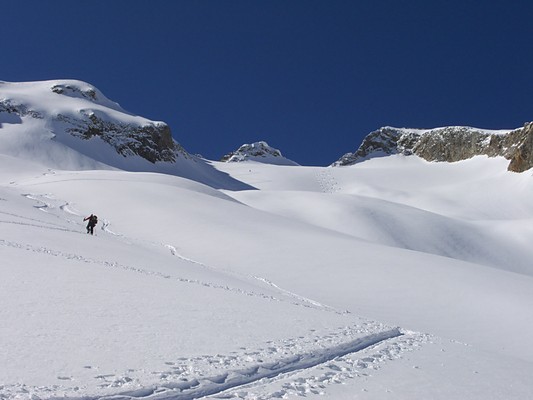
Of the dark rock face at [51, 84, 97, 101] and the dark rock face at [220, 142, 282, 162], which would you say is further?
the dark rock face at [220, 142, 282, 162]

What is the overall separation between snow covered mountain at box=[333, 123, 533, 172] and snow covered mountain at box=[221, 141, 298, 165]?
20.8 m

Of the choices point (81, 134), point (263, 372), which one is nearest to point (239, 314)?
point (263, 372)

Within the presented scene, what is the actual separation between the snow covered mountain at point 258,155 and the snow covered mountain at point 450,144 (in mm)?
20796

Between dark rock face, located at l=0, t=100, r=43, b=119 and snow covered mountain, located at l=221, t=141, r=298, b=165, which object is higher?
snow covered mountain, located at l=221, t=141, r=298, b=165

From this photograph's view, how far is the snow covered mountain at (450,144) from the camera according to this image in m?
99.7

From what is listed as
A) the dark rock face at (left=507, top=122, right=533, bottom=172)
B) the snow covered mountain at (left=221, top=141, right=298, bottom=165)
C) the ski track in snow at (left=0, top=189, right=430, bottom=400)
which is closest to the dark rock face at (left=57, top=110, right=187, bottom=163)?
the snow covered mountain at (left=221, top=141, right=298, bottom=165)

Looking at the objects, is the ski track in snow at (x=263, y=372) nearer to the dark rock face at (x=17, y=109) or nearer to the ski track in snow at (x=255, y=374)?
the ski track in snow at (x=255, y=374)

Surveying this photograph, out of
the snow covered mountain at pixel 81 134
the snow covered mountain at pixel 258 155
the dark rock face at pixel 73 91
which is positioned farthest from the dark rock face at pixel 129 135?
the snow covered mountain at pixel 258 155

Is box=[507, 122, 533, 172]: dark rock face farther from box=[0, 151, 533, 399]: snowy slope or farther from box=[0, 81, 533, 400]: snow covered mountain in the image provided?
box=[0, 151, 533, 399]: snowy slope

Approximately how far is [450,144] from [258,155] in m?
64.1

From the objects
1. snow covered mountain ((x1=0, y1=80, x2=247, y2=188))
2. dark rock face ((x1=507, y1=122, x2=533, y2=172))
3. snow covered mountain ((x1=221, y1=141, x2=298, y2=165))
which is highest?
snow covered mountain ((x1=221, y1=141, x2=298, y2=165))

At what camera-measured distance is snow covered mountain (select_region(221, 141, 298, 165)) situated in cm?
17054

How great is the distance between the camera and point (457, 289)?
16.7 meters

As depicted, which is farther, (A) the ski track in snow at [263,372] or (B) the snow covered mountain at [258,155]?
(B) the snow covered mountain at [258,155]
